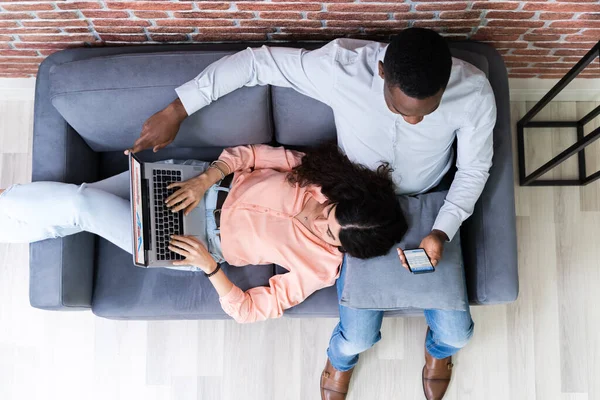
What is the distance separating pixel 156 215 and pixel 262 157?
0.46 m

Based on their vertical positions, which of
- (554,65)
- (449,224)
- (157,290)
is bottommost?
(157,290)

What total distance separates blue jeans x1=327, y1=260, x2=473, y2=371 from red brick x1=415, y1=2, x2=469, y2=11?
0.95 m

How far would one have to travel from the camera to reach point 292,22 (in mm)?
1902

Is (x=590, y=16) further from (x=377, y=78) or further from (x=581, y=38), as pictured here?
(x=377, y=78)

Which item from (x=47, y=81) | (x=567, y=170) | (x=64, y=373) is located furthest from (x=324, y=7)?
(x=64, y=373)

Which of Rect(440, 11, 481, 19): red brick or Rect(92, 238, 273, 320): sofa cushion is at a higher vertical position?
Rect(440, 11, 481, 19): red brick

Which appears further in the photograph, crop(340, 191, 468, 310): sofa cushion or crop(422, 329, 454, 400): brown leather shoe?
crop(422, 329, 454, 400): brown leather shoe

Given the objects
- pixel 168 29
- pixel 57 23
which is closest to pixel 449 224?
pixel 168 29

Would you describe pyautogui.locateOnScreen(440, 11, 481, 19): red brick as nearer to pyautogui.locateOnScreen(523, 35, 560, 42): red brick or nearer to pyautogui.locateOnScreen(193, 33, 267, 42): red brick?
pyautogui.locateOnScreen(523, 35, 560, 42): red brick

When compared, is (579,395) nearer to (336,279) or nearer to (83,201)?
(336,279)

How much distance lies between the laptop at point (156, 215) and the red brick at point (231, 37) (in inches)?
19.8

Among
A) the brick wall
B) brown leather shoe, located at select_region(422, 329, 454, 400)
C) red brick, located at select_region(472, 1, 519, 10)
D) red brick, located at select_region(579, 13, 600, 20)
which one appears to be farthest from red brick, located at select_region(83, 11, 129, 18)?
brown leather shoe, located at select_region(422, 329, 454, 400)

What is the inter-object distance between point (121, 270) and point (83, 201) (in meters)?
0.35

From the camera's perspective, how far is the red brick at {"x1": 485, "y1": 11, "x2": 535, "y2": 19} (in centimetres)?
183
